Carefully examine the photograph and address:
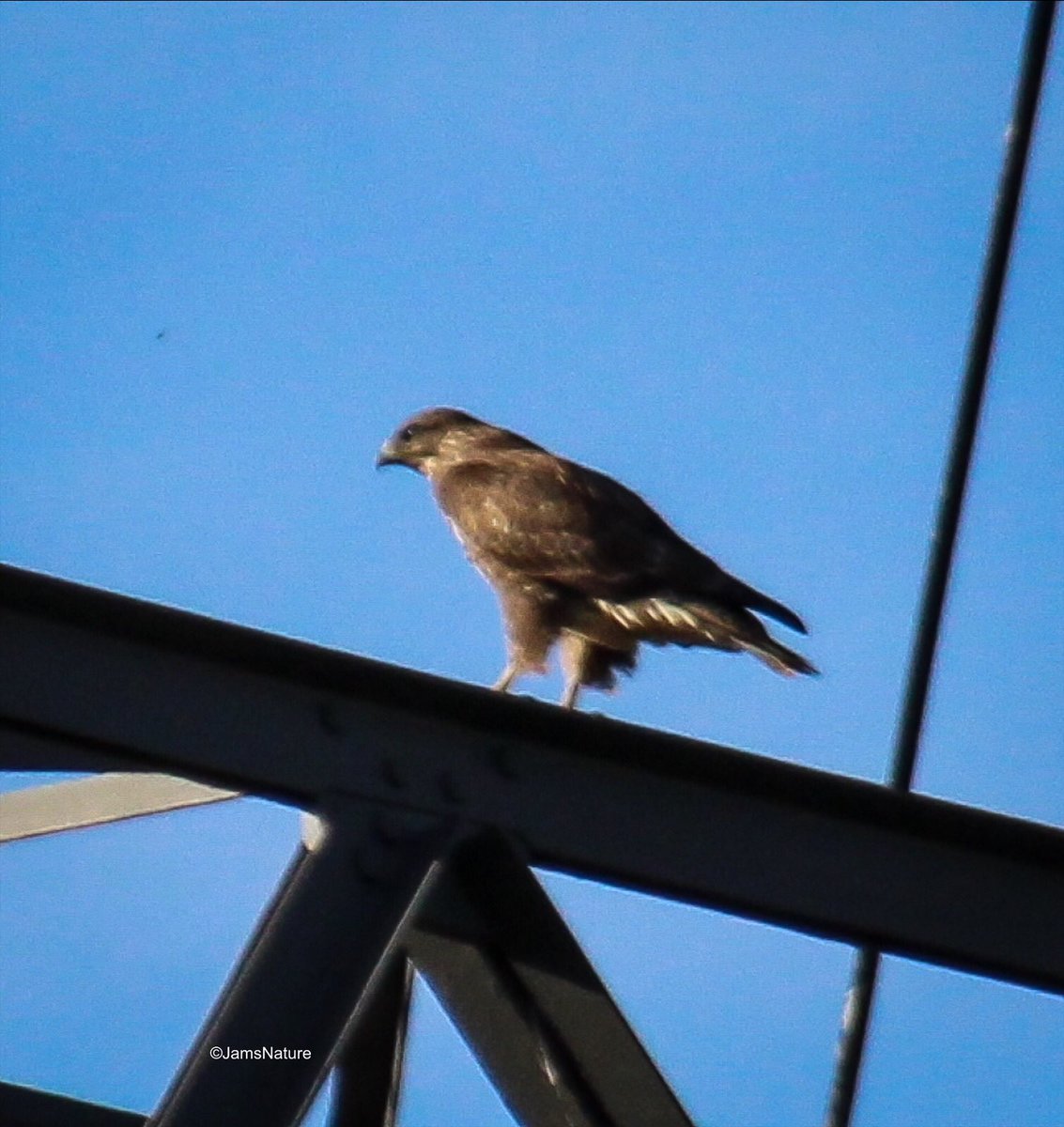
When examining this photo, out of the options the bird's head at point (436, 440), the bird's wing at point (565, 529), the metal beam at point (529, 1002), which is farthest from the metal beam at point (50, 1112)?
the bird's head at point (436, 440)

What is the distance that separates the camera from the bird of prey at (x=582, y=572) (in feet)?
22.6

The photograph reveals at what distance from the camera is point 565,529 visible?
759cm

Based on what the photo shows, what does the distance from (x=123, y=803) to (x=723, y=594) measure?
277 cm

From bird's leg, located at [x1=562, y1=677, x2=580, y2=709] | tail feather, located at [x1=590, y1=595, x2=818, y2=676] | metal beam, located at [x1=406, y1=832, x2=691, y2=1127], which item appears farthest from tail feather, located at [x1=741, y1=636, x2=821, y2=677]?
metal beam, located at [x1=406, y1=832, x2=691, y2=1127]

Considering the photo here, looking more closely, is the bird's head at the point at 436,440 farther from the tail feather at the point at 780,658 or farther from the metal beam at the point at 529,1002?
the metal beam at the point at 529,1002

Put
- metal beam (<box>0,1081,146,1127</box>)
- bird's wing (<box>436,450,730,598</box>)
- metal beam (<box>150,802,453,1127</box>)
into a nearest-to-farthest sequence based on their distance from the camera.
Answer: metal beam (<box>150,802,453,1127</box>) < metal beam (<box>0,1081,146,1127</box>) < bird's wing (<box>436,450,730,598</box>)

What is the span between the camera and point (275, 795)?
3.43 meters

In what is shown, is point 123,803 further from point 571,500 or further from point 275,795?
point 571,500

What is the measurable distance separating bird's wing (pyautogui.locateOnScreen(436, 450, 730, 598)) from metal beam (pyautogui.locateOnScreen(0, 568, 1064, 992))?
332 cm

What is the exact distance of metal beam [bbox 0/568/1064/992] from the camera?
3.42m

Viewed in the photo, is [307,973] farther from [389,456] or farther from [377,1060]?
[389,456]

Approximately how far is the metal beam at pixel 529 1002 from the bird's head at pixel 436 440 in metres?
5.38

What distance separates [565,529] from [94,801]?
3.31m

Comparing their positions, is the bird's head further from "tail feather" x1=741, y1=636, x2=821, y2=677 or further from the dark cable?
the dark cable
